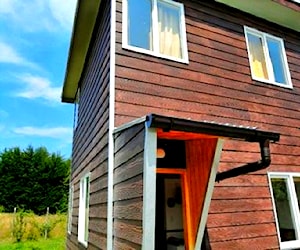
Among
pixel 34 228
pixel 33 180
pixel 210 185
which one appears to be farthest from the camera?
pixel 33 180

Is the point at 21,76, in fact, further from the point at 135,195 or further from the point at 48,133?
the point at 135,195

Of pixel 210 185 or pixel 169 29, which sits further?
pixel 169 29

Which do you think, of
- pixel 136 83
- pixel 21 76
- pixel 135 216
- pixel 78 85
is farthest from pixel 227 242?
pixel 21 76

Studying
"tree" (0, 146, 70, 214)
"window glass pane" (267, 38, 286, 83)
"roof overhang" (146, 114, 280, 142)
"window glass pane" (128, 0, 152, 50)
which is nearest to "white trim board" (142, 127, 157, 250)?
"roof overhang" (146, 114, 280, 142)

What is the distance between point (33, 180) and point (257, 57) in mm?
13968

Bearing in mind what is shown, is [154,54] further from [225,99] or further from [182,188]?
[182,188]

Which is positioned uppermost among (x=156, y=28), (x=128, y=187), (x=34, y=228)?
(x=156, y=28)

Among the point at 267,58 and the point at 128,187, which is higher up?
the point at 267,58

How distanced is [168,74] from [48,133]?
58474 mm

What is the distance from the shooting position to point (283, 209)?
4805mm

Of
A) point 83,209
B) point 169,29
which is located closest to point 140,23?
point 169,29

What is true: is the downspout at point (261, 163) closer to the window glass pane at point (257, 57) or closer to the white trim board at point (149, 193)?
the white trim board at point (149, 193)

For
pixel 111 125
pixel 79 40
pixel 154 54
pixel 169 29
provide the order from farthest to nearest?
pixel 79 40
pixel 169 29
pixel 154 54
pixel 111 125

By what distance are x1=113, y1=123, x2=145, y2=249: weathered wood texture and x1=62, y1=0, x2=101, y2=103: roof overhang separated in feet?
9.71
